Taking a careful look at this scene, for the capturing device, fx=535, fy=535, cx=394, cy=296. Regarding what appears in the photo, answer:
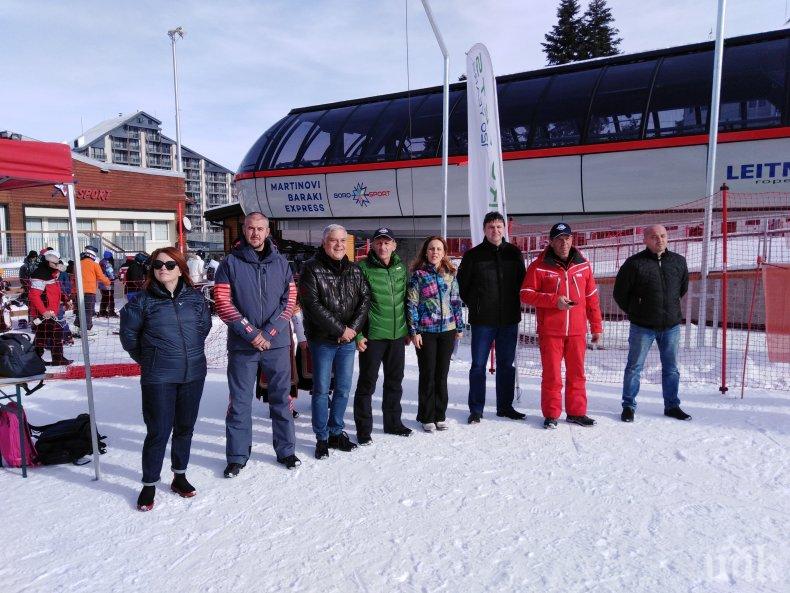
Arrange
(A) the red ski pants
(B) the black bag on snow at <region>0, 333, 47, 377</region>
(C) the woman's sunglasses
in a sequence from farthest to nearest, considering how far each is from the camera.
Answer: (A) the red ski pants
(B) the black bag on snow at <region>0, 333, 47, 377</region>
(C) the woman's sunglasses

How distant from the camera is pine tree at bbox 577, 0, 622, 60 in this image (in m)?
33.1

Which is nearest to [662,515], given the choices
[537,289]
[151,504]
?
[537,289]

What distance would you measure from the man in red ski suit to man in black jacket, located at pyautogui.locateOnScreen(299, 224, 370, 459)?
1.41 meters

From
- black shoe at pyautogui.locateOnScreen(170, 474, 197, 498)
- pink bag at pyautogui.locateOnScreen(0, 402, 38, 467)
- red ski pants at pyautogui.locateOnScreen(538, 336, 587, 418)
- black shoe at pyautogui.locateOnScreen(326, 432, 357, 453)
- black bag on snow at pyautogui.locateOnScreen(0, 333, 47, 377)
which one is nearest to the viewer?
black shoe at pyautogui.locateOnScreen(170, 474, 197, 498)

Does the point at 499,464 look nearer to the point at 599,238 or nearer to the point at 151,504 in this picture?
the point at 151,504

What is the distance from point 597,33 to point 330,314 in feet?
119

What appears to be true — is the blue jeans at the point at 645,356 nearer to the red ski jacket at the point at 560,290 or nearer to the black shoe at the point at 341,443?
the red ski jacket at the point at 560,290

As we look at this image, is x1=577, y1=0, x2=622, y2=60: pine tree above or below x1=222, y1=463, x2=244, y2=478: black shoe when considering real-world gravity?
above

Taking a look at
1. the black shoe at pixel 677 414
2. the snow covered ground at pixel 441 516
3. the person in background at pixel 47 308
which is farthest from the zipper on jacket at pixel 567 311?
the person in background at pixel 47 308

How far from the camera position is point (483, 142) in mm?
Result: 5594

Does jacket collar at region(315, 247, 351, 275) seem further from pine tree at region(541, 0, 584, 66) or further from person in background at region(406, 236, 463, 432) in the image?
pine tree at region(541, 0, 584, 66)

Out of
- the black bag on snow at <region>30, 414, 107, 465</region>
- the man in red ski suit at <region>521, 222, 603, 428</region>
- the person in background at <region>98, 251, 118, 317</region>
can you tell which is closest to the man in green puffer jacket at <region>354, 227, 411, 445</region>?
the man in red ski suit at <region>521, 222, 603, 428</region>

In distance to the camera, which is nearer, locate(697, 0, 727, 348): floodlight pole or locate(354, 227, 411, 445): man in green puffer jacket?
locate(354, 227, 411, 445): man in green puffer jacket

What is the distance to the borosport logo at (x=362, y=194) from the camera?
1153 centimetres
